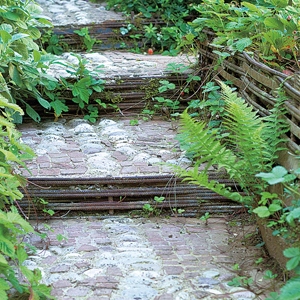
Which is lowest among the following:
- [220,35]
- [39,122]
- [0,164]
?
[39,122]

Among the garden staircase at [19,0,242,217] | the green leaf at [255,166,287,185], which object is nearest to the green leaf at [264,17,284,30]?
the garden staircase at [19,0,242,217]

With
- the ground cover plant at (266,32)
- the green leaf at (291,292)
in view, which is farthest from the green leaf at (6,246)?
the ground cover plant at (266,32)

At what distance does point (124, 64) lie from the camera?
551cm

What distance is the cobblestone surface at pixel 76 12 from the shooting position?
6939 mm

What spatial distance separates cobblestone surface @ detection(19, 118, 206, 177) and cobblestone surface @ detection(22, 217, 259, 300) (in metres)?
0.55

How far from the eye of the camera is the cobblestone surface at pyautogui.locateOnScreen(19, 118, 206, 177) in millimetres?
3307

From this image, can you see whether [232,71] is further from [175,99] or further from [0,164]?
[0,164]

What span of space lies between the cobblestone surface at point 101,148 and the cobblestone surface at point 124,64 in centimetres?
71

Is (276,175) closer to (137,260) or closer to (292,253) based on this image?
(292,253)

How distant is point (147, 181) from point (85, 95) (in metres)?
1.63

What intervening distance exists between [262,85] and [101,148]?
1.66 metres

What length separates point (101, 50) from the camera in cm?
650

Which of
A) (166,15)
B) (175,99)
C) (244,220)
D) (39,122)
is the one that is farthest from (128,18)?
(244,220)

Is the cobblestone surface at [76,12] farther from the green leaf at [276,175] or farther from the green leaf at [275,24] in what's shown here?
the green leaf at [276,175]
